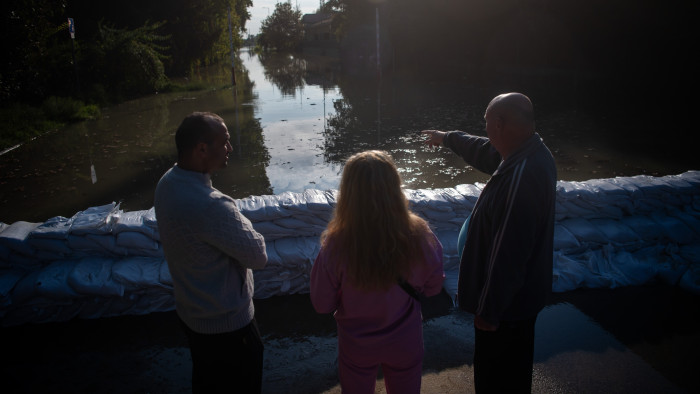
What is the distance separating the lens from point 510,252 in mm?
1789

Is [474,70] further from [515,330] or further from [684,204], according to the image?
[515,330]

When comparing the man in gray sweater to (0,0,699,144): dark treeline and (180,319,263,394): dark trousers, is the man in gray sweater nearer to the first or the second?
(180,319,263,394): dark trousers

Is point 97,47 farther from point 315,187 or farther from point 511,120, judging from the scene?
point 511,120

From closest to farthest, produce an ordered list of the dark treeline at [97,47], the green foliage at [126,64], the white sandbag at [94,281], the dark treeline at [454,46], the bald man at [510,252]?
the bald man at [510,252] < the white sandbag at [94,281] < the dark treeline at [97,47] < the dark treeline at [454,46] < the green foliage at [126,64]

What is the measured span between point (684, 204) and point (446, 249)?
7.70 feet

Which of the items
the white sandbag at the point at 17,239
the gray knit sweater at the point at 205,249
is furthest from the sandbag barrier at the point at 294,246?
the gray knit sweater at the point at 205,249

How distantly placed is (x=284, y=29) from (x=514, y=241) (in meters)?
69.1

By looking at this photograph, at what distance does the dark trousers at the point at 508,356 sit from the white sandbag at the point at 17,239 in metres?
3.33

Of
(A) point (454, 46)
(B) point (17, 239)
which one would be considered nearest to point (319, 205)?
(B) point (17, 239)

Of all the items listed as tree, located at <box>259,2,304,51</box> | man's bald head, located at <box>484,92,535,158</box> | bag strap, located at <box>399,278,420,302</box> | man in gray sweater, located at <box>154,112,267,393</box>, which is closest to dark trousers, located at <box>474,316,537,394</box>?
bag strap, located at <box>399,278,420,302</box>

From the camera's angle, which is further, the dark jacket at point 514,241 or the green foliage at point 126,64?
the green foliage at point 126,64

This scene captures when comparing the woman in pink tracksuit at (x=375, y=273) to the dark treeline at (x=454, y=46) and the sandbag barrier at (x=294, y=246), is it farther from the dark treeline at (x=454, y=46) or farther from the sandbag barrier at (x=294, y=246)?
the dark treeline at (x=454, y=46)

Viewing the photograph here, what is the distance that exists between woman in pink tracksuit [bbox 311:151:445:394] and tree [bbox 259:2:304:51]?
215 ft

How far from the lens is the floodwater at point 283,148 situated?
6578 mm
